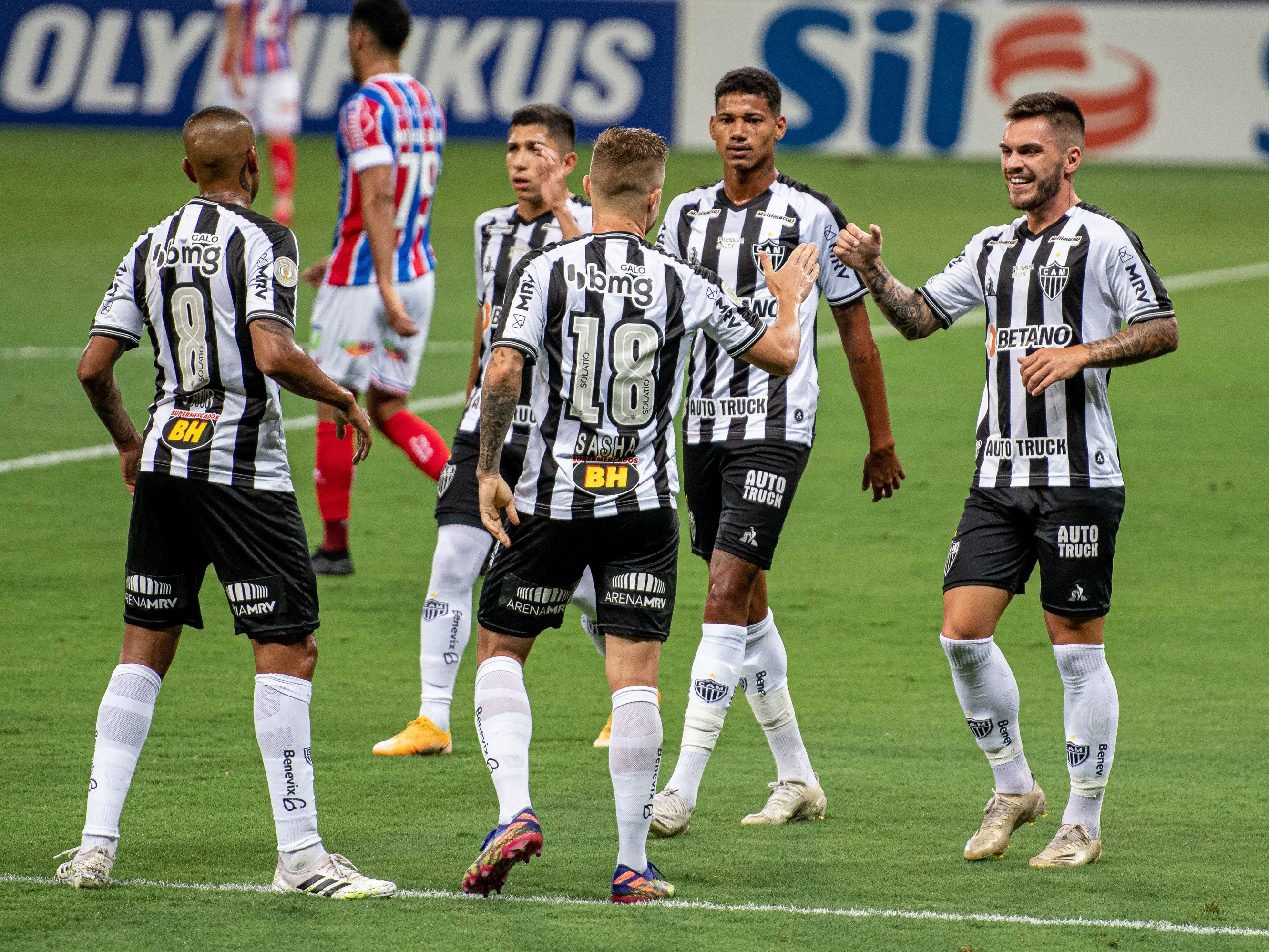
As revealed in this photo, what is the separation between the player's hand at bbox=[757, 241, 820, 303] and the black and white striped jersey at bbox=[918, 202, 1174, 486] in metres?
0.67

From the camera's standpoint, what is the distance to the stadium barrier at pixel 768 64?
87.9ft

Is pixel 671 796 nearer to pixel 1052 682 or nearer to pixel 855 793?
pixel 855 793

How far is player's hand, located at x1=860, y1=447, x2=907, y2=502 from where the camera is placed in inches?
246

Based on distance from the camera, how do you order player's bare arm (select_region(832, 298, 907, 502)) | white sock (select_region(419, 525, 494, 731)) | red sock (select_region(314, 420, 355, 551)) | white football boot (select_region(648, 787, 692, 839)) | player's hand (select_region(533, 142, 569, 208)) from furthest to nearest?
red sock (select_region(314, 420, 355, 551)) < player's hand (select_region(533, 142, 569, 208)) < white sock (select_region(419, 525, 494, 731)) < player's bare arm (select_region(832, 298, 907, 502)) < white football boot (select_region(648, 787, 692, 839))

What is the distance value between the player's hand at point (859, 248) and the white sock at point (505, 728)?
1.58m

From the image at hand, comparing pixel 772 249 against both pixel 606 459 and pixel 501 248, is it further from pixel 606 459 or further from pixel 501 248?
pixel 606 459

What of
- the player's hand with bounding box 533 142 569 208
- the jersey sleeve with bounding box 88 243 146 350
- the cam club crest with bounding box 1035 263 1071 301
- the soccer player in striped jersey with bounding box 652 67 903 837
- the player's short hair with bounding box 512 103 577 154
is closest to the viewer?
the jersey sleeve with bounding box 88 243 146 350

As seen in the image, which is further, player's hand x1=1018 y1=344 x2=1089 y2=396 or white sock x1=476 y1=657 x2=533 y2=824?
player's hand x1=1018 y1=344 x2=1089 y2=396

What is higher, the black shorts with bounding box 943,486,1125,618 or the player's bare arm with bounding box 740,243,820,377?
the player's bare arm with bounding box 740,243,820,377

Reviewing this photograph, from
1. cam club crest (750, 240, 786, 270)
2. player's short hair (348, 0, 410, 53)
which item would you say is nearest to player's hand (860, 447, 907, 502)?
cam club crest (750, 240, 786, 270)

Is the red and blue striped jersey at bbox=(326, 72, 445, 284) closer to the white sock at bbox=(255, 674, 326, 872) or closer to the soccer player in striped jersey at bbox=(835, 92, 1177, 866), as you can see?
the soccer player in striped jersey at bbox=(835, 92, 1177, 866)

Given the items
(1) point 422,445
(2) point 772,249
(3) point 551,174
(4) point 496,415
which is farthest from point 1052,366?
(1) point 422,445

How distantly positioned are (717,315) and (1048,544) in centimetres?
125

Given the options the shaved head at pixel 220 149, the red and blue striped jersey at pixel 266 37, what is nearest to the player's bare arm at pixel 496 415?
the shaved head at pixel 220 149
